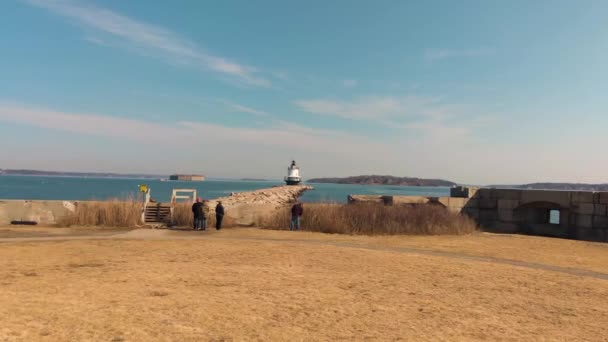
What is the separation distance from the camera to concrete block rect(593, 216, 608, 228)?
20984 millimetres

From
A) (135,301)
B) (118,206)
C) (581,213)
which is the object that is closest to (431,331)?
(135,301)

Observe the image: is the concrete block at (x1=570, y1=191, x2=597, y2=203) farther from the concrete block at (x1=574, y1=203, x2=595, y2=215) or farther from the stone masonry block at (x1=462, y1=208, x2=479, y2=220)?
the stone masonry block at (x1=462, y1=208, x2=479, y2=220)

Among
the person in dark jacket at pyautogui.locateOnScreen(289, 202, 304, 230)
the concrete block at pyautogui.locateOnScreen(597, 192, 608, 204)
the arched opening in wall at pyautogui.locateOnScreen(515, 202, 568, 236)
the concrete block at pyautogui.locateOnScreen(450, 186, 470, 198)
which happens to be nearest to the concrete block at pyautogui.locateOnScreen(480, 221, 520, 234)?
the arched opening in wall at pyautogui.locateOnScreen(515, 202, 568, 236)

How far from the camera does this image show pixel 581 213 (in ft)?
72.0

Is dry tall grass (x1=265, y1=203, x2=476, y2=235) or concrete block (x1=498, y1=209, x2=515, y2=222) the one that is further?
concrete block (x1=498, y1=209, x2=515, y2=222)

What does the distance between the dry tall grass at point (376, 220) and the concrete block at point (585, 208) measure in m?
5.41

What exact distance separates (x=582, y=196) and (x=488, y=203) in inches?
184

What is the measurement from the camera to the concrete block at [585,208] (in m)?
21.5

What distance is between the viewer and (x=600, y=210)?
21141 millimetres

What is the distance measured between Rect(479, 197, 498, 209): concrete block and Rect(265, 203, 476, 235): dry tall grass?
3671 millimetres

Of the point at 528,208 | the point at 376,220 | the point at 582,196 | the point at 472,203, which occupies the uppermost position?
the point at 582,196

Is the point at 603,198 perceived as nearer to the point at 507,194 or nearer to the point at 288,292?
the point at 507,194

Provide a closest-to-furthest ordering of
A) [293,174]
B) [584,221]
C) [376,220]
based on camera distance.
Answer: [376,220], [584,221], [293,174]

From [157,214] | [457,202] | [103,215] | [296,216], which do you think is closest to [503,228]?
[457,202]
